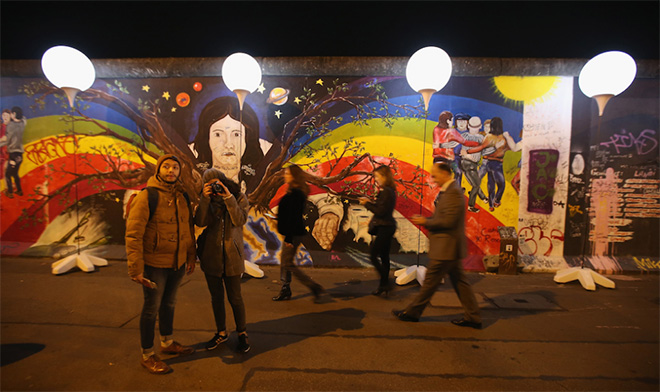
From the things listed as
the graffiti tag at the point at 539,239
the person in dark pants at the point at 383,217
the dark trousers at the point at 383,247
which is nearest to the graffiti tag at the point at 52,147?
the person in dark pants at the point at 383,217

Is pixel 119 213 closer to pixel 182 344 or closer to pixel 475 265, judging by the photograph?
pixel 182 344

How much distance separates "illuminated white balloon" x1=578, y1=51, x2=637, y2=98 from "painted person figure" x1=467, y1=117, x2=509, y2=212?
Answer: 136 cm

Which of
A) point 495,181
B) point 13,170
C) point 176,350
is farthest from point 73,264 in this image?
point 495,181

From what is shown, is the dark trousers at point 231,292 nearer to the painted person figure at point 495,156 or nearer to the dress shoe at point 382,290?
the dress shoe at point 382,290

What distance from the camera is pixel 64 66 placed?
481cm

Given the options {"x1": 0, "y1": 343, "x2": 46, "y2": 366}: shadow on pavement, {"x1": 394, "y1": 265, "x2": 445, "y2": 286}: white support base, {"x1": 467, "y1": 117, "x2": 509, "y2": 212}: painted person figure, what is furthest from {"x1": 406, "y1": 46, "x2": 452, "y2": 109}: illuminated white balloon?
{"x1": 0, "y1": 343, "x2": 46, "y2": 366}: shadow on pavement

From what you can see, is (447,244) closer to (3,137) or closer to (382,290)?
(382,290)

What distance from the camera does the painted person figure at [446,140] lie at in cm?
568

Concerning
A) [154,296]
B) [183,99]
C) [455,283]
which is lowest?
[455,283]

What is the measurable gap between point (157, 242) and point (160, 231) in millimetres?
94

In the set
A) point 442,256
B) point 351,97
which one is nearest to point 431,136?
point 351,97

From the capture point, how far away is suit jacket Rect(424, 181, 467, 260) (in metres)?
3.37

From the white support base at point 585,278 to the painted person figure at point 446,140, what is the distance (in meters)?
2.46

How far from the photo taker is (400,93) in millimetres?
5715
